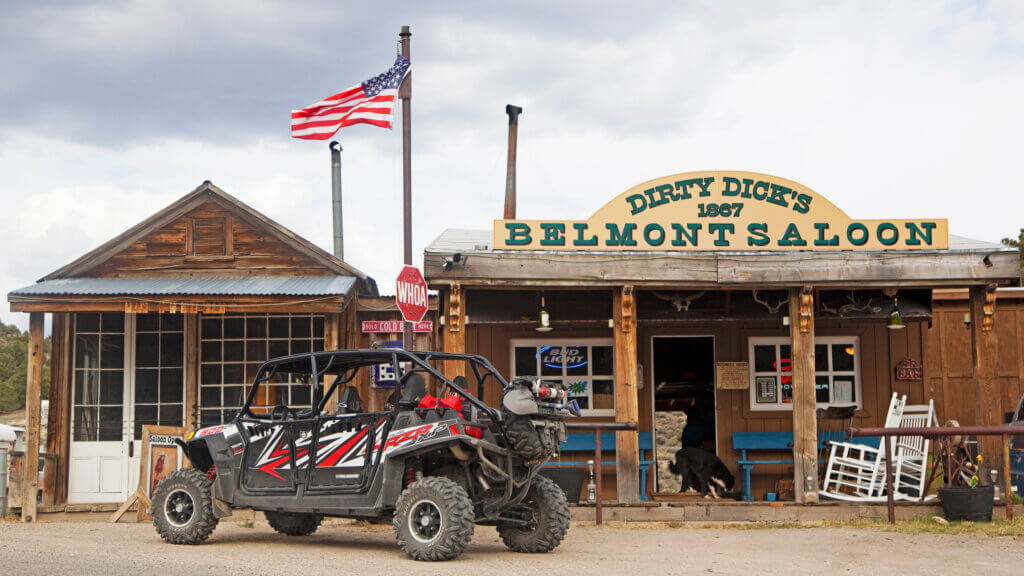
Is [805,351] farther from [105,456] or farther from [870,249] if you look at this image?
[105,456]

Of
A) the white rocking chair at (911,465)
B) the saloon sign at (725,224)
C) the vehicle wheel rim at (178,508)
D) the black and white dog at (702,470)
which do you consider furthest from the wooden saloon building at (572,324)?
the vehicle wheel rim at (178,508)

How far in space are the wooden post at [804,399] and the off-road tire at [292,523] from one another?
5.63 metres

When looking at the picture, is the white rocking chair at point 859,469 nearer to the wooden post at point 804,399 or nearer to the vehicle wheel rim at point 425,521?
the wooden post at point 804,399

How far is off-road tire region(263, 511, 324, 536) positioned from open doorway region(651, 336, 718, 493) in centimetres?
576

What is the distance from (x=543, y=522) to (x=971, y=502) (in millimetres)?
5168

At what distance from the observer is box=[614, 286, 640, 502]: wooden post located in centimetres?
1212

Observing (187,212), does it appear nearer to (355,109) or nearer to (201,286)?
(201,286)

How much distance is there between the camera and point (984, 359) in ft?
41.0

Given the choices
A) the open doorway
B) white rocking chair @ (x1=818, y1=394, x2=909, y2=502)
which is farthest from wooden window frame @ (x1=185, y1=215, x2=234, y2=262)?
white rocking chair @ (x1=818, y1=394, x2=909, y2=502)

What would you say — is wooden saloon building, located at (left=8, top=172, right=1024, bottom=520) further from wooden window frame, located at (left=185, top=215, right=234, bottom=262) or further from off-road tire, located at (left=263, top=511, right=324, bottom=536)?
off-road tire, located at (left=263, top=511, right=324, bottom=536)

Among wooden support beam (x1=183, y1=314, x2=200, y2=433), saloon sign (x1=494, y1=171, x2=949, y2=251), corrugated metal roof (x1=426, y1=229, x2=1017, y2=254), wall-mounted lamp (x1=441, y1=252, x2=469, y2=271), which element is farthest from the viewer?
wooden support beam (x1=183, y1=314, x2=200, y2=433)

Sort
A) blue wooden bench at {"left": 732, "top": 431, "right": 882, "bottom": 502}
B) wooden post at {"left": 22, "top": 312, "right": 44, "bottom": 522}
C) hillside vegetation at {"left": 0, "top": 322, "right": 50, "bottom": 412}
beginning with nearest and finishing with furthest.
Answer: wooden post at {"left": 22, "top": 312, "right": 44, "bottom": 522}, blue wooden bench at {"left": 732, "top": 431, "right": 882, "bottom": 502}, hillside vegetation at {"left": 0, "top": 322, "right": 50, "bottom": 412}

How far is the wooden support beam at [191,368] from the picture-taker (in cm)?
1469

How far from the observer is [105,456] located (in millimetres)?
14648
